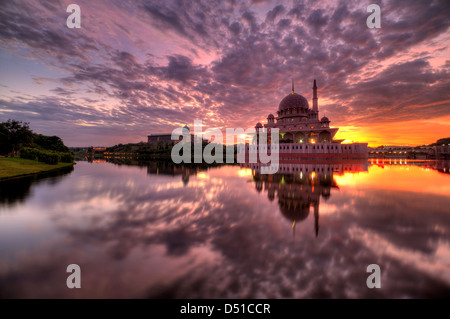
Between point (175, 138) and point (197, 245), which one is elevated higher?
point (175, 138)

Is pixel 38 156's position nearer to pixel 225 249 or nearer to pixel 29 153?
pixel 29 153

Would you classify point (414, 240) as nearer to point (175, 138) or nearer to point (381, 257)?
point (381, 257)

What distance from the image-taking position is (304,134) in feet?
210

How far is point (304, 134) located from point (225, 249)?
66.5 metres

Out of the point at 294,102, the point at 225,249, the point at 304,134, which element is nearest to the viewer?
the point at 225,249

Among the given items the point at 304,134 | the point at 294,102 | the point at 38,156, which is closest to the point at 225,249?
the point at 38,156

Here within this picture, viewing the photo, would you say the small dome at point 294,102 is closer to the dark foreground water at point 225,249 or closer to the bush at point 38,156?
the dark foreground water at point 225,249

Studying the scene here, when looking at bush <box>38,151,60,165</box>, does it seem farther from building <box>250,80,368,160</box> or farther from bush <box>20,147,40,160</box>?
building <box>250,80,368,160</box>

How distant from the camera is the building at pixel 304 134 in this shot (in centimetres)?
5319
